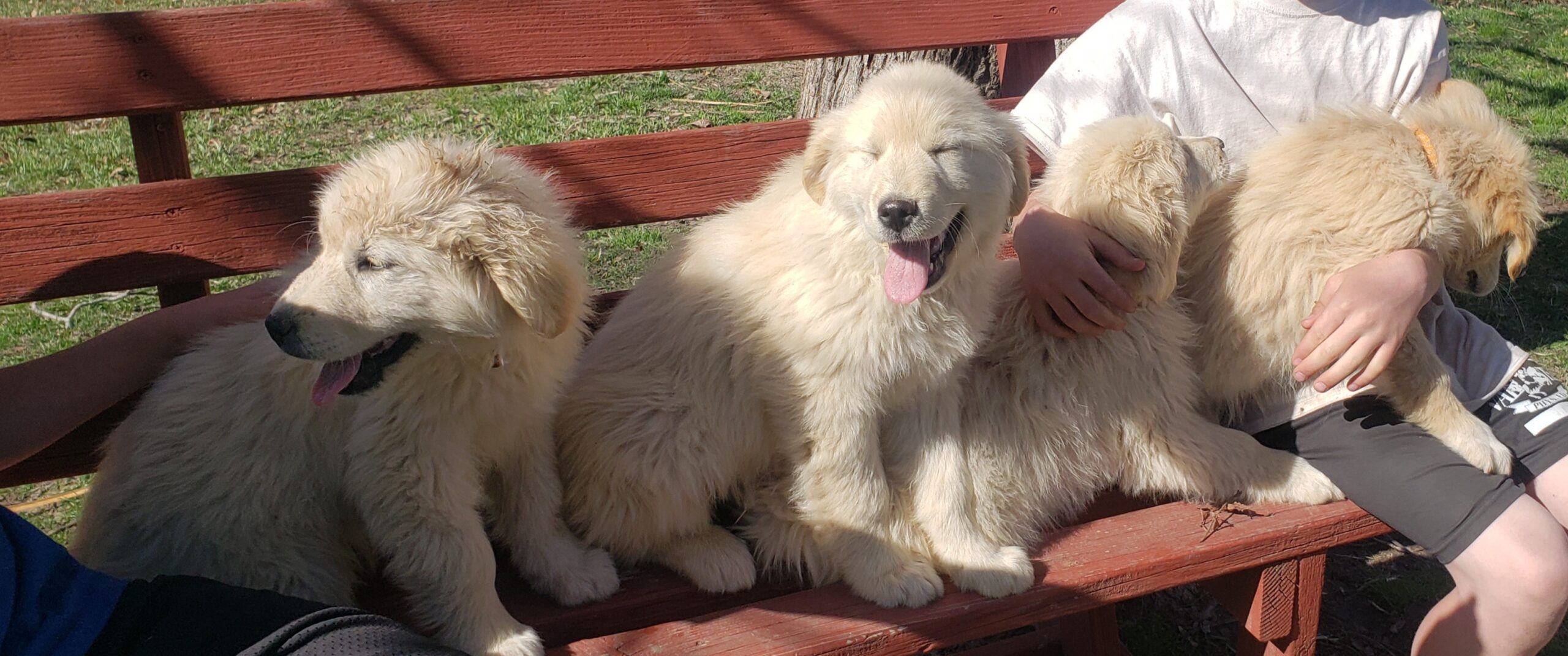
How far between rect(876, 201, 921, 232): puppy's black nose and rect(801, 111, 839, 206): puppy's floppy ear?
241mm

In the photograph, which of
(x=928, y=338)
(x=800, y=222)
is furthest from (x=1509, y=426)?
(x=800, y=222)

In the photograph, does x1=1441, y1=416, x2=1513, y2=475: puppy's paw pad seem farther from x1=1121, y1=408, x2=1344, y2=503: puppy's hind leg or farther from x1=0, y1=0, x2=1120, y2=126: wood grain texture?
x1=0, y1=0, x2=1120, y2=126: wood grain texture

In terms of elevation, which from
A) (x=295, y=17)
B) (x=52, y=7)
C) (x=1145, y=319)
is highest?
(x=295, y=17)

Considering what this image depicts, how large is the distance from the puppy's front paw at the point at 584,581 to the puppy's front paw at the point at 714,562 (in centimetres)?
17

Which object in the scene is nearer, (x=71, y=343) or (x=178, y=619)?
(x=178, y=619)

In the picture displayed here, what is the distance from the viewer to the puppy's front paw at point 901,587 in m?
2.64

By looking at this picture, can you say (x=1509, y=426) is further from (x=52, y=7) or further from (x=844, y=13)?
(x=52, y=7)

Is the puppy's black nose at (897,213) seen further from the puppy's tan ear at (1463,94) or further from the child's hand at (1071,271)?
the puppy's tan ear at (1463,94)

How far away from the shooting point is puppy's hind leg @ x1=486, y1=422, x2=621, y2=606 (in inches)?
106

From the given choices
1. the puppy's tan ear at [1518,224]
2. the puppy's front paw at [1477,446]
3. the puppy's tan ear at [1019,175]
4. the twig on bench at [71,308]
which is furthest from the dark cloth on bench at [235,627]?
the twig on bench at [71,308]

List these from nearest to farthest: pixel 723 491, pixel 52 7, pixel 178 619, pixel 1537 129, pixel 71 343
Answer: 1. pixel 178 619
2. pixel 723 491
3. pixel 71 343
4. pixel 1537 129
5. pixel 52 7

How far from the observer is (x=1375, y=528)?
3.04 m

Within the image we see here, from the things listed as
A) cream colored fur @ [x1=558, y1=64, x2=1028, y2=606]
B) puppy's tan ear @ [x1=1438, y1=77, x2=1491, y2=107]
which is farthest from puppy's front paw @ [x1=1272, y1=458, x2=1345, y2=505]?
puppy's tan ear @ [x1=1438, y1=77, x2=1491, y2=107]

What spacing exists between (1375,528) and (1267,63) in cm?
142
